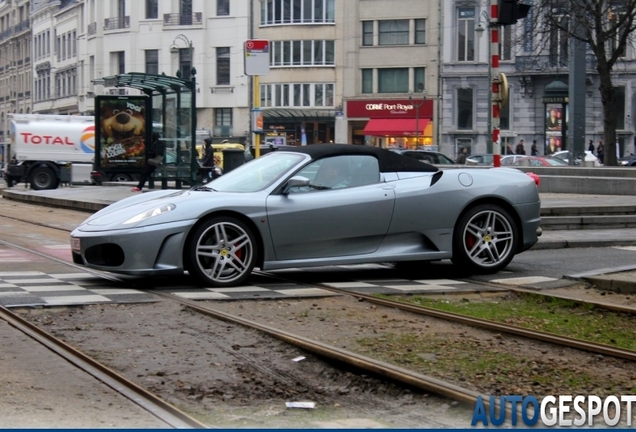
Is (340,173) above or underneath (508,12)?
underneath

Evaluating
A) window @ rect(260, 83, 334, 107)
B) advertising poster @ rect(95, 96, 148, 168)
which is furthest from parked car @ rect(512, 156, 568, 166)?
window @ rect(260, 83, 334, 107)

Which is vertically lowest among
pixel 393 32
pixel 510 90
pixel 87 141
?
pixel 87 141

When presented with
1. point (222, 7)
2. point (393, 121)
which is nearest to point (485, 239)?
point (393, 121)

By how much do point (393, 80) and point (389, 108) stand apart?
6.03 ft

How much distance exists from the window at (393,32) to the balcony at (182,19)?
1265 cm

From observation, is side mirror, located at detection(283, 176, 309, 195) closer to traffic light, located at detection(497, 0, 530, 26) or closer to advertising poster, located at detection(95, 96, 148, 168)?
traffic light, located at detection(497, 0, 530, 26)

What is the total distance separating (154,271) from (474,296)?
2941 millimetres

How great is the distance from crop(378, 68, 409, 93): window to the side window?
176 ft

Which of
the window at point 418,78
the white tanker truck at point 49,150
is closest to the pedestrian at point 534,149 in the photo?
the window at point 418,78

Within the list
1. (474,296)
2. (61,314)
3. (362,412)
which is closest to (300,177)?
(474,296)

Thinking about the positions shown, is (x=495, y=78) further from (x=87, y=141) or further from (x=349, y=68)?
(x=349, y=68)

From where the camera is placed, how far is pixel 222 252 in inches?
399

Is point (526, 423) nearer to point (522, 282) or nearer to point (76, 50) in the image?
point (522, 282)

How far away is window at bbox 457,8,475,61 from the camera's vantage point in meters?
61.2
